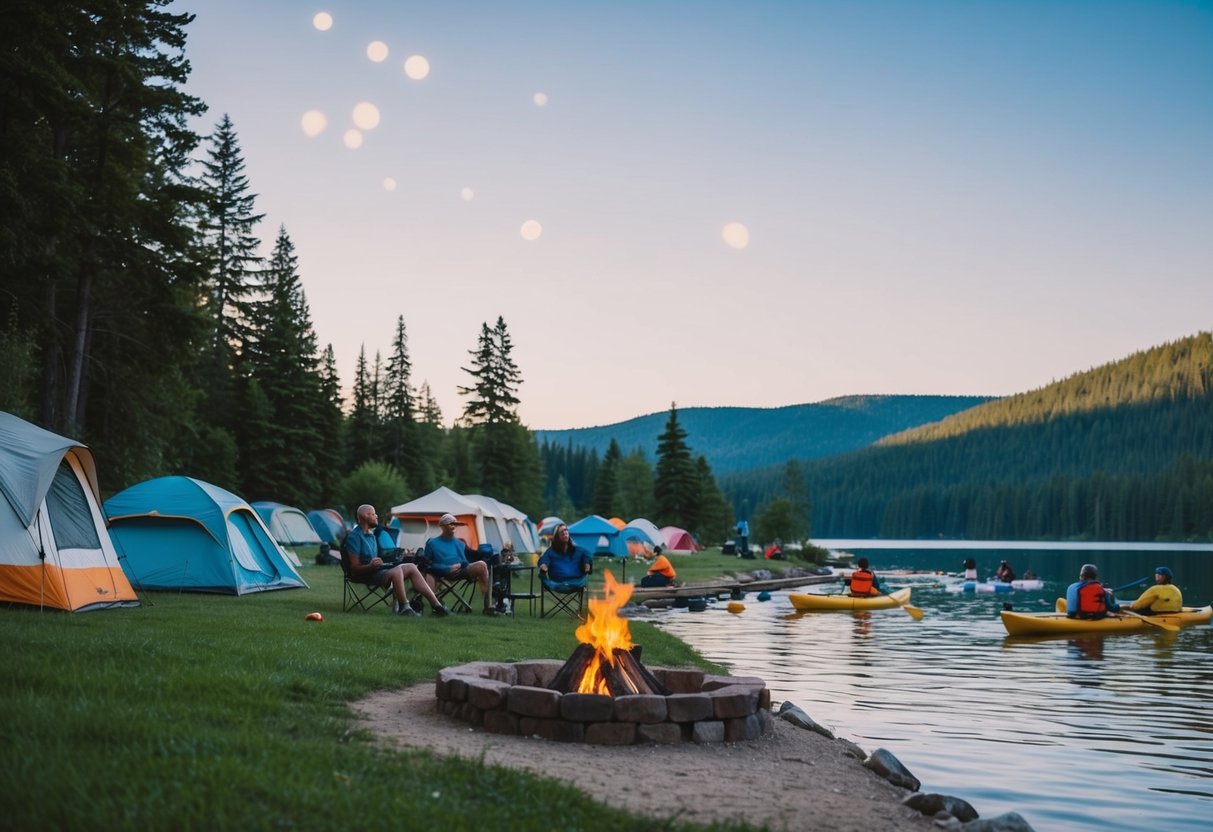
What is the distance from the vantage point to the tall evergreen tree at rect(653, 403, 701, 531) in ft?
210

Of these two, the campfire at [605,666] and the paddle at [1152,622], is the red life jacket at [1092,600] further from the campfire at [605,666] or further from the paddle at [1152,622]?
the campfire at [605,666]

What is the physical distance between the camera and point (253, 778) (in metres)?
4.32

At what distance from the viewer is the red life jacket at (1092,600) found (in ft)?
65.5

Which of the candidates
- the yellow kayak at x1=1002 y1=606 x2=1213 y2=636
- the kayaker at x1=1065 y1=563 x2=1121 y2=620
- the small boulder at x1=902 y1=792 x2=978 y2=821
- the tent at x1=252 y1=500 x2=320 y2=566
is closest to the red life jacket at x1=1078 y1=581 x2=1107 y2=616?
the kayaker at x1=1065 y1=563 x2=1121 y2=620

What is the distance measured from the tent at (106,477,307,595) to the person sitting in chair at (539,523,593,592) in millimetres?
5217

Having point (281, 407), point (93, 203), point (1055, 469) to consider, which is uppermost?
point (1055, 469)

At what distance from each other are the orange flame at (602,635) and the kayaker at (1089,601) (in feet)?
49.3

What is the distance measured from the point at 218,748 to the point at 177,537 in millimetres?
12676

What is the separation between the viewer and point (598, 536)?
→ 1596 inches

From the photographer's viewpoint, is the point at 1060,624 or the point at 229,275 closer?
the point at 1060,624

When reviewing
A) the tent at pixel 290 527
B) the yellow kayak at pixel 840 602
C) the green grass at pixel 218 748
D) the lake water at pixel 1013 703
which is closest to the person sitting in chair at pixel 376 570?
the green grass at pixel 218 748

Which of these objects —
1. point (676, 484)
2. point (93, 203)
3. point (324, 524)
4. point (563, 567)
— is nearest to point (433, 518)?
point (324, 524)

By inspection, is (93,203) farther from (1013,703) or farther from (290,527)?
(290,527)

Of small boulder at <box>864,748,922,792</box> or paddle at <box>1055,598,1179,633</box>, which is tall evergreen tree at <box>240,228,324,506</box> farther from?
small boulder at <box>864,748,922,792</box>
